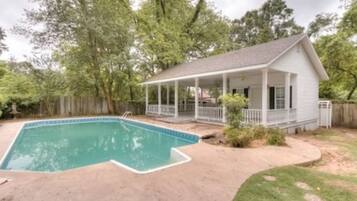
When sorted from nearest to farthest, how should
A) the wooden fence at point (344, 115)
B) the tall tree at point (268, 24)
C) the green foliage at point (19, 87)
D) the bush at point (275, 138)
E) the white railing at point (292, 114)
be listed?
the bush at point (275, 138) → the white railing at point (292, 114) → the wooden fence at point (344, 115) → the green foliage at point (19, 87) → the tall tree at point (268, 24)

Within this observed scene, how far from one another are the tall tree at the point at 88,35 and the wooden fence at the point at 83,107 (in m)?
0.91

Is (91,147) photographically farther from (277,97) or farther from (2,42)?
(2,42)

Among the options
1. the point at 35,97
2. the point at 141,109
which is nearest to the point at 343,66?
the point at 141,109

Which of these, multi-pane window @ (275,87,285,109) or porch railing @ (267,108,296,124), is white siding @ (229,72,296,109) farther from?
porch railing @ (267,108,296,124)

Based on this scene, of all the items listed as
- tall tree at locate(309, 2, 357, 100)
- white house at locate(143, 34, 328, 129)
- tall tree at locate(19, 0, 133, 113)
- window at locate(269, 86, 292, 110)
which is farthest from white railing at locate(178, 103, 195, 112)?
tall tree at locate(309, 2, 357, 100)

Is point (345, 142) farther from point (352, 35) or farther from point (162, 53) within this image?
point (162, 53)

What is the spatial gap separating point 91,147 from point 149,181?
6087 millimetres

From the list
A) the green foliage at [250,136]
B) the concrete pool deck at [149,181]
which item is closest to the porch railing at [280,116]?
the green foliage at [250,136]

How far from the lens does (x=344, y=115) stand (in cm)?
1381

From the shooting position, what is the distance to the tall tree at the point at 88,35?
646 inches

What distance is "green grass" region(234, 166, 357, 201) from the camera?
3684mm

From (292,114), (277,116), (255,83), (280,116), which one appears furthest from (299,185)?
(255,83)

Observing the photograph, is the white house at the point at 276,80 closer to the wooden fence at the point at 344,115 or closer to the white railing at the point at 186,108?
the wooden fence at the point at 344,115

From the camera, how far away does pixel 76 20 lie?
1652 centimetres
